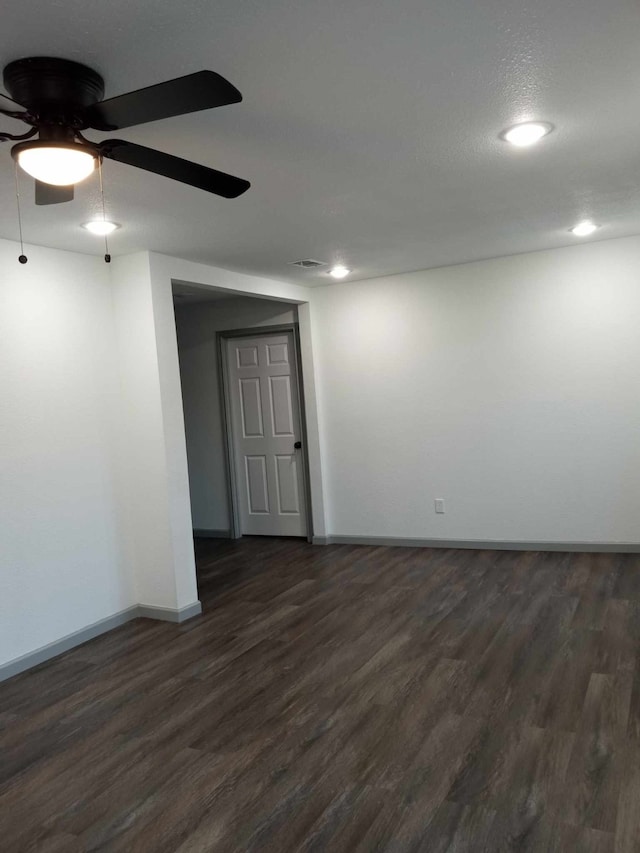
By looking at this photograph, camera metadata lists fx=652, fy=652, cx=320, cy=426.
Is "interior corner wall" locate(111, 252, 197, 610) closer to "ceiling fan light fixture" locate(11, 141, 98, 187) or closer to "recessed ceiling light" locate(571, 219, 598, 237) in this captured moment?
"ceiling fan light fixture" locate(11, 141, 98, 187)

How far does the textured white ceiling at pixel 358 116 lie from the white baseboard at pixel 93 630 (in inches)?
97.2

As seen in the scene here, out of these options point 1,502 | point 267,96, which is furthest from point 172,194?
point 1,502

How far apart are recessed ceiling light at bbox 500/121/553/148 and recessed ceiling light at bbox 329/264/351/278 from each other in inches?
103

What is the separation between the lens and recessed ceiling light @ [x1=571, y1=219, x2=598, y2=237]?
4.62 metres

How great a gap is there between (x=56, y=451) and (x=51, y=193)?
2227mm

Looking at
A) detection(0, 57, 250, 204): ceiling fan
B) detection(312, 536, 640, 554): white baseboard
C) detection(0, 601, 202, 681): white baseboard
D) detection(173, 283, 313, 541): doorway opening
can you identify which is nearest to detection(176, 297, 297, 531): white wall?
detection(173, 283, 313, 541): doorway opening

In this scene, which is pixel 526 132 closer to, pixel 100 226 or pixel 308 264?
pixel 100 226

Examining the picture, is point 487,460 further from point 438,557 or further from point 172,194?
point 172,194

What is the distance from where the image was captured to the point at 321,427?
21.3 feet

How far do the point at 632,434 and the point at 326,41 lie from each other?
14.3 feet

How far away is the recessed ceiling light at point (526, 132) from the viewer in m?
2.67

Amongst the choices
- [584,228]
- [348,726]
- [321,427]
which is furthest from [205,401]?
[348,726]

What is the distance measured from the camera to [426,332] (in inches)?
234

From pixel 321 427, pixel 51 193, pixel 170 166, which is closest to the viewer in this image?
pixel 170 166
